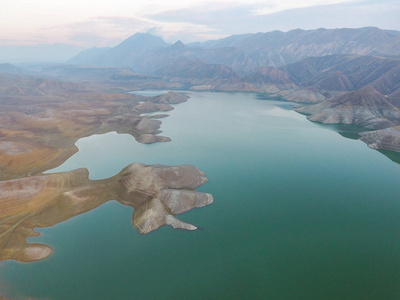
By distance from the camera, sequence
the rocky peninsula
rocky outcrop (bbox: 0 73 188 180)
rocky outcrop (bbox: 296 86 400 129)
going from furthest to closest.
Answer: rocky outcrop (bbox: 296 86 400 129), rocky outcrop (bbox: 0 73 188 180), the rocky peninsula

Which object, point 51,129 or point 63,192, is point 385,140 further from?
point 51,129

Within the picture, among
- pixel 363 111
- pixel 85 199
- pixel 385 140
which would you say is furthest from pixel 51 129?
pixel 363 111

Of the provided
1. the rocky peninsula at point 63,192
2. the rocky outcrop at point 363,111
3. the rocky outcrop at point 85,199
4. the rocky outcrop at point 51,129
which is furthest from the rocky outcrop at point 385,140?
the rocky outcrop at point 51,129

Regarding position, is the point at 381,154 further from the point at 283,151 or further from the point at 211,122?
the point at 211,122

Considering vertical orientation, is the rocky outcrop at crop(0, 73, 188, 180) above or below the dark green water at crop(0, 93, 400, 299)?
above

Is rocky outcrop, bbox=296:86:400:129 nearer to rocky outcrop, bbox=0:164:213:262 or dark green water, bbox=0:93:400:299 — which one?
dark green water, bbox=0:93:400:299

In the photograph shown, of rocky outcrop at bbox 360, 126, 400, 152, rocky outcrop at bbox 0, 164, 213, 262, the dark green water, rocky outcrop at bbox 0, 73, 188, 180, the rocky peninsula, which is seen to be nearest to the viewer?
the dark green water

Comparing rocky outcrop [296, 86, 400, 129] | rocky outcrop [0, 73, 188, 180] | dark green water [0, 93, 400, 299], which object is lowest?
dark green water [0, 93, 400, 299]

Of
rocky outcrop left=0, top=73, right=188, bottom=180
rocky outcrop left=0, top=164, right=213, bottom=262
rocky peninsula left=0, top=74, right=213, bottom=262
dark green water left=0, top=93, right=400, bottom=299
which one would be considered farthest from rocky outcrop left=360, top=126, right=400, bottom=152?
rocky outcrop left=0, top=73, right=188, bottom=180

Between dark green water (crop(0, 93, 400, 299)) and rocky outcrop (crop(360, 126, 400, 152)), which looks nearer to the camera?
dark green water (crop(0, 93, 400, 299))
